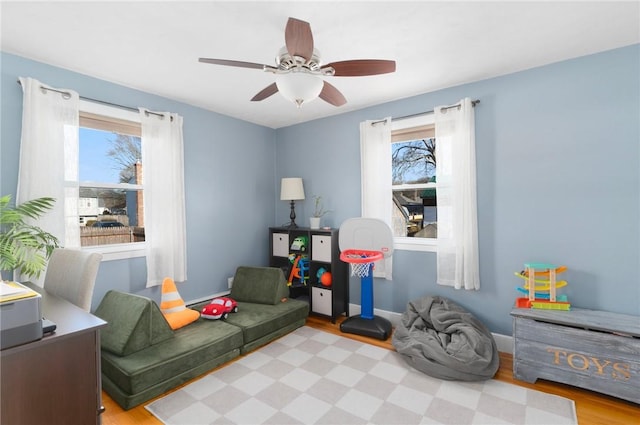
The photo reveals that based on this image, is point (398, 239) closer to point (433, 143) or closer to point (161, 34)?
point (433, 143)

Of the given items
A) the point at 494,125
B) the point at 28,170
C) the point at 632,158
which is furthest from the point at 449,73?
the point at 28,170

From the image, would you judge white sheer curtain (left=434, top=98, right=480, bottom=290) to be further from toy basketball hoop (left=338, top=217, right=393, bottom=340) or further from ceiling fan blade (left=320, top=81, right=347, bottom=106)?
ceiling fan blade (left=320, top=81, right=347, bottom=106)

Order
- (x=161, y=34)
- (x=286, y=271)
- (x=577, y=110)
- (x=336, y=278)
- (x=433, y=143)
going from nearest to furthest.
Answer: (x=161, y=34) → (x=577, y=110) → (x=433, y=143) → (x=336, y=278) → (x=286, y=271)

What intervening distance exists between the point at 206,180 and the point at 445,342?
2.94m

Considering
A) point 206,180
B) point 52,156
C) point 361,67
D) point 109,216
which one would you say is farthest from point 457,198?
point 52,156

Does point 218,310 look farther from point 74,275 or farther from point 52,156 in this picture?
point 52,156

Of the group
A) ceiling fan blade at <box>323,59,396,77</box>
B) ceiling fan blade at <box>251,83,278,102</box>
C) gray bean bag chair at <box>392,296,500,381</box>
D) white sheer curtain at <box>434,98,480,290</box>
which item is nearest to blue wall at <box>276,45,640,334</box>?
white sheer curtain at <box>434,98,480,290</box>

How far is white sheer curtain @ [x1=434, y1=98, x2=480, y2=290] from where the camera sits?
2746 mm

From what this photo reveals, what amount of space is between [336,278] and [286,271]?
0.76m

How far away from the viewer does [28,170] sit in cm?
223

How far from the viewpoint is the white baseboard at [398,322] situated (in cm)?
267

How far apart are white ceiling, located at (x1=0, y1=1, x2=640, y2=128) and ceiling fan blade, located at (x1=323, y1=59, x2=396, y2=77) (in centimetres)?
31

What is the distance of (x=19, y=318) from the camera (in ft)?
3.31

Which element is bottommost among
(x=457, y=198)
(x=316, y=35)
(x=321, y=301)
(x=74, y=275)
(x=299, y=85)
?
(x=321, y=301)
